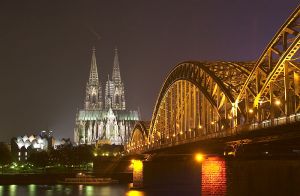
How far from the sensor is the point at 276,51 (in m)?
51.7

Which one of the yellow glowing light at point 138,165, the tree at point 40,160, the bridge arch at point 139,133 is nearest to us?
the yellow glowing light at point 138,165

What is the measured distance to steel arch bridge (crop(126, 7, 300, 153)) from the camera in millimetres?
49312

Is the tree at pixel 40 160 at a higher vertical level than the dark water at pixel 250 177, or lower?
higher

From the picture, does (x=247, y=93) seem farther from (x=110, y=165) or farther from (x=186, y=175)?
(x=110, y=165)

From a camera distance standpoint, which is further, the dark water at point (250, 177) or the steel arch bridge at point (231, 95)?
the dark water at point (250, 177)

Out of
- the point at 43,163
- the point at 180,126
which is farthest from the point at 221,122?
the point at 43,163

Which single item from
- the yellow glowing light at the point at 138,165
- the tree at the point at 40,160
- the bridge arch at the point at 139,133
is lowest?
the yellow glowing light at the point at 138,165

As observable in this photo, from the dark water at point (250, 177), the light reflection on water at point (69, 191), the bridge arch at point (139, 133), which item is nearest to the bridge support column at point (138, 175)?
the light reflection on water at point (69, 191)

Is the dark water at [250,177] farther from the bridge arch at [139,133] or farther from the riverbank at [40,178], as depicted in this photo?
the riverbank at [40,178]

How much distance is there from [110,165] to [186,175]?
21650 millimetres

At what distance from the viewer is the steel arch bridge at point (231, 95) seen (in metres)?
49.3

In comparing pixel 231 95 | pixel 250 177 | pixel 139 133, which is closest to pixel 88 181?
pixel 139 133

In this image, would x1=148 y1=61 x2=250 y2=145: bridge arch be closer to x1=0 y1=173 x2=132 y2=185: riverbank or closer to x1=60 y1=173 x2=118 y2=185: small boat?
x1=60 y1=173 x2=118 y2=185: small boat

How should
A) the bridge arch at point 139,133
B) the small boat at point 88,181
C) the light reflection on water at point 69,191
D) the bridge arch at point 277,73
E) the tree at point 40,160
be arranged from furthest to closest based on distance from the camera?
the tree at point 40,160, the bridge arch at point 139,133, the small boat at point 88,181, the light reflection on water at point 69,191, the bridge arch at point 277,73
